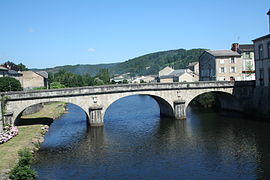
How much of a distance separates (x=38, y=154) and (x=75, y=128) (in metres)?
11.8

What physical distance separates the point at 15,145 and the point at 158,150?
46.6 feet

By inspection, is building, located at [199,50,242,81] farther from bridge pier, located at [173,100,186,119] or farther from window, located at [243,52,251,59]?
bridge pier, located at [173,100,186,119]

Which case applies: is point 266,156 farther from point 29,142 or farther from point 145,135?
point 29,142

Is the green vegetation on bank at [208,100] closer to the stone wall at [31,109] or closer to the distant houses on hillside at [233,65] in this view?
the distant houses on hillside at [233,65]

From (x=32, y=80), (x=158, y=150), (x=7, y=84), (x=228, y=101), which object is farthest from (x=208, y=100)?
(x=32, y=80)

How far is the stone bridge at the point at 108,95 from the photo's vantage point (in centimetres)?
3672

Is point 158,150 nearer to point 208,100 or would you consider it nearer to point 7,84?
point 208,100

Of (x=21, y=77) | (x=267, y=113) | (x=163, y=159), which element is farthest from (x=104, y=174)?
(x=21, y=77)

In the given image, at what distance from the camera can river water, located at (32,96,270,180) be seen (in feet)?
73.7

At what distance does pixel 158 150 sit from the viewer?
2859 cm

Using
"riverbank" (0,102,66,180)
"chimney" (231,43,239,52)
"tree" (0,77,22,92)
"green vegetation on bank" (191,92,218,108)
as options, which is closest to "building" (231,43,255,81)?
"chimney" (231,43,239,52)

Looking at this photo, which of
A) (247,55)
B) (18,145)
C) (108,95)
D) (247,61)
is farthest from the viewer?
(247,61)

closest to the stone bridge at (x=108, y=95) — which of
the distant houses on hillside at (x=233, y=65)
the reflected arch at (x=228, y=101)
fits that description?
the reflected arch at (x=228, y=101)

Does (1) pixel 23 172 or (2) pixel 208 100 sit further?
(2) pixel 208 100
